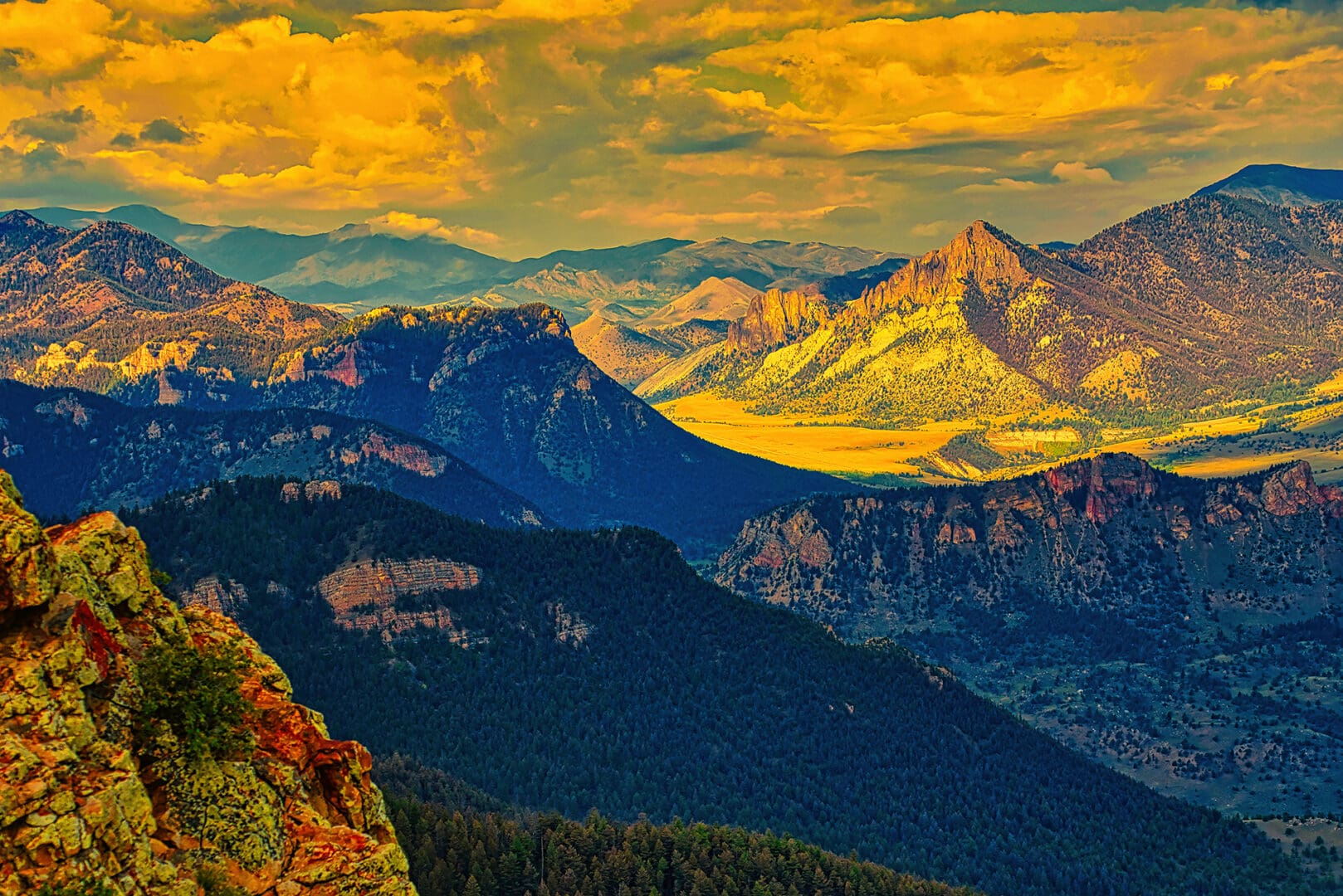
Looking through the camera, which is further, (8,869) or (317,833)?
(317,833)

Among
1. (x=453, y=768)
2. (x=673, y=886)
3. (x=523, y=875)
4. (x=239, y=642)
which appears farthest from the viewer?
(x=453, y=768)

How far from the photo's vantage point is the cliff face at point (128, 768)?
55.0 meters

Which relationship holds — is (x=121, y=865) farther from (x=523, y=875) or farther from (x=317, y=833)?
(x=523, y=875)

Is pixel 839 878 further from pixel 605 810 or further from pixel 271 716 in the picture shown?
pixel 271 716

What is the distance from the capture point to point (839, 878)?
509 ft

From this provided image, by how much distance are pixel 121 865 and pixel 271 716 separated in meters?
16.3

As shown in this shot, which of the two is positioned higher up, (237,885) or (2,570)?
(2,570)

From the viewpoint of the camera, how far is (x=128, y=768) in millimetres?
59531

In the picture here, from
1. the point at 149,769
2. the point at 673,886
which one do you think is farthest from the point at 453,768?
the point at 149,769

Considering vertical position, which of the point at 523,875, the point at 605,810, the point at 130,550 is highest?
the point at 130,550

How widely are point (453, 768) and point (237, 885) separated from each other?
13006 centimetres

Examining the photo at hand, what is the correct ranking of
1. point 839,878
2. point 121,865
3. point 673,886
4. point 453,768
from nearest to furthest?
point 121,865, point 673,886, point 839,878, point 453,768

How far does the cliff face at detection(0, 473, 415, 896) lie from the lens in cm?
5503

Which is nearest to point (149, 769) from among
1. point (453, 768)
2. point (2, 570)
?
point (2, 570)
